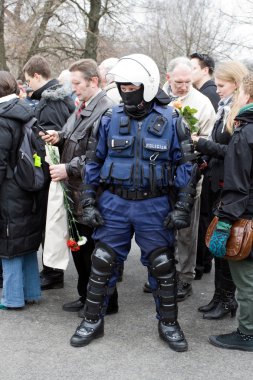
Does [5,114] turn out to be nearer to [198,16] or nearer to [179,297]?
[179,297]

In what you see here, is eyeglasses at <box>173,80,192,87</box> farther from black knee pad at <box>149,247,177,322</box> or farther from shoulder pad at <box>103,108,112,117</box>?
black knee pad at <box>149,247,177,322</box>

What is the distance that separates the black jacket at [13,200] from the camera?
3.96 meters

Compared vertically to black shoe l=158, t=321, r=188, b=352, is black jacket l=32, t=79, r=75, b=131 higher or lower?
higher

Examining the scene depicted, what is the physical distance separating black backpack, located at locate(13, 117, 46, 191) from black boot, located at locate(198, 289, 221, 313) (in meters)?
1.73

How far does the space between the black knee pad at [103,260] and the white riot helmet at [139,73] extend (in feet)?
3.65

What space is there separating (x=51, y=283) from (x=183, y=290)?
129 cm

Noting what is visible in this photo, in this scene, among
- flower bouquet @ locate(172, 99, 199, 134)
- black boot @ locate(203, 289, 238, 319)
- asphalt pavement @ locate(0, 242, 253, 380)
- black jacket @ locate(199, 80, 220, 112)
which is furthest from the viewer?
black jacket @ locate(199, 80, 220, 112)

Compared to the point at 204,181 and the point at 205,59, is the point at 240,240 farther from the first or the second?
the point at 205,59

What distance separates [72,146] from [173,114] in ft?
3.04

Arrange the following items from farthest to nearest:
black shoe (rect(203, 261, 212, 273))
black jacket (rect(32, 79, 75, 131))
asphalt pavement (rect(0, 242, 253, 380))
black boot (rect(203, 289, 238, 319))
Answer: black shoe (rect(203, 261, 212, 273))
black jacket (rect(32, 79, 75, 131))
black boot (rect(203, 289, 238, 319))
asphalt pavement (rect(0, 242, 253, 380))

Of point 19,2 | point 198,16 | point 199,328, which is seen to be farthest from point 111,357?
point 198,16

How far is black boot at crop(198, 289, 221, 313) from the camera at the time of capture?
4207 millimetres

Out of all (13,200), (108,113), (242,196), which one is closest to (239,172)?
(242,196)

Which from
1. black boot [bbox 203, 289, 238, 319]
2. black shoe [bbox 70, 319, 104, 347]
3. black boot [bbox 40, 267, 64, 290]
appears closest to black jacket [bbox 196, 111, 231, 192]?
black boot [bbox 203, 289, 238, 319]
